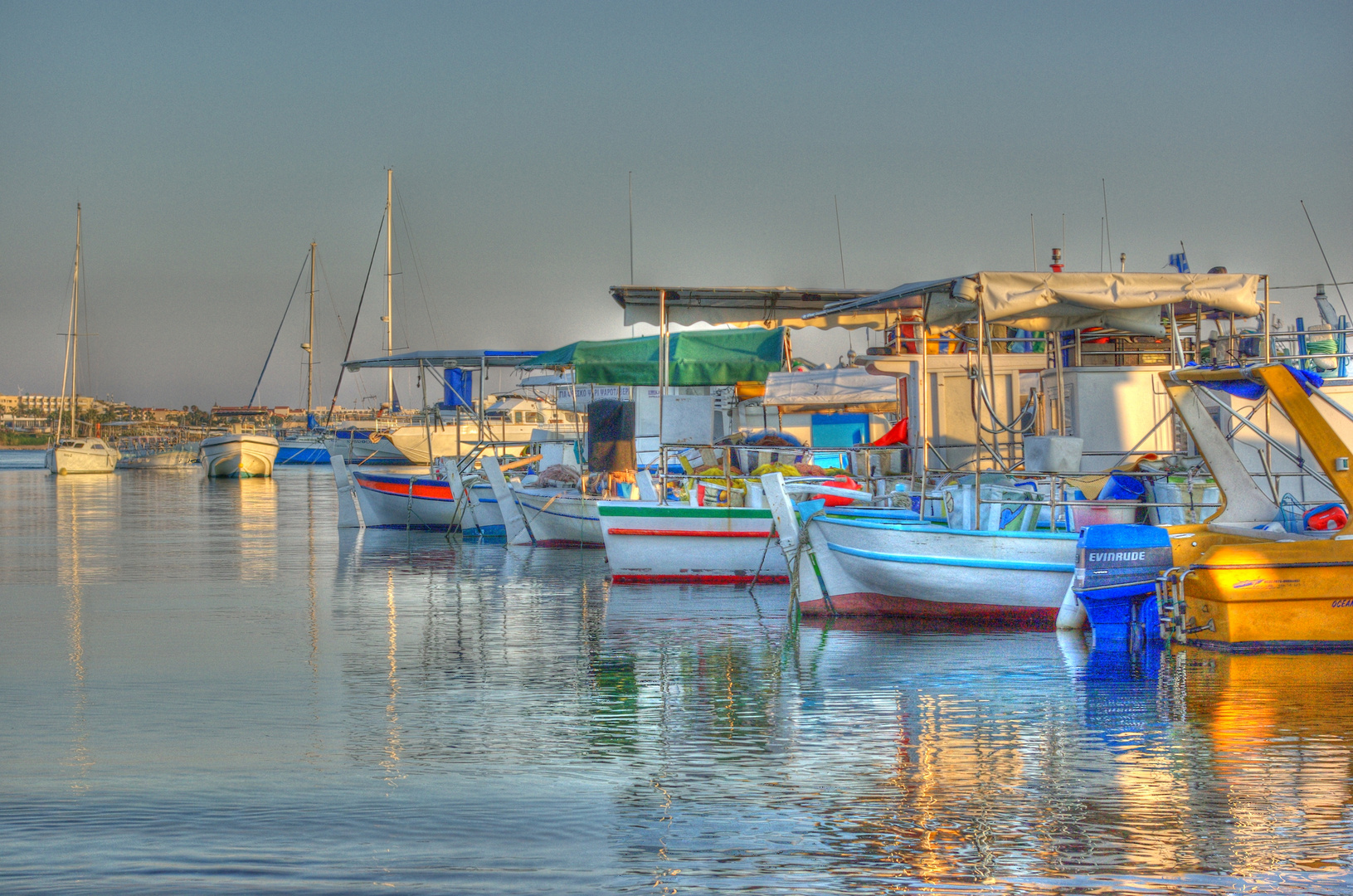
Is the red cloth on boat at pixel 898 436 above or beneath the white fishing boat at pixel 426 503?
above

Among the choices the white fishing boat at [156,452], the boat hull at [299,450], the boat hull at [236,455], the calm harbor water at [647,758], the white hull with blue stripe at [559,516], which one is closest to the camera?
the calm harbor water at [647,758]

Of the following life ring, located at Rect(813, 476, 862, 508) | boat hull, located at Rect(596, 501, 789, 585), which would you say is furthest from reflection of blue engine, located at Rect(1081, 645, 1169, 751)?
boat hull, located at Rect(596, 501, 789, 585)

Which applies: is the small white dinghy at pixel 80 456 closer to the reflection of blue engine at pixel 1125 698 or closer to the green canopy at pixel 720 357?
the green canopy at pixel 720 357

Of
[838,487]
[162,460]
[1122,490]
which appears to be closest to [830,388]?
[838,487]

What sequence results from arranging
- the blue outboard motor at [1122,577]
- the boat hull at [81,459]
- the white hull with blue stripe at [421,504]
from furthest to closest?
the boat hull at [81,459] → the white hull with blue stripe at [421,504] → the blue outboard motor at [1122,577]

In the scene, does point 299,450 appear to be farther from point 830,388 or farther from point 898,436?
point 898,436

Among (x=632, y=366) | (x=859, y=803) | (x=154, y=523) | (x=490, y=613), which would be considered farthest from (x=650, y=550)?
(x=154, y=523)

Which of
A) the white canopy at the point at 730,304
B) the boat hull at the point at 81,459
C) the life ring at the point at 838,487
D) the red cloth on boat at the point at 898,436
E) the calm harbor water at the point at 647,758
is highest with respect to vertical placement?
the white canopy at the point at 730,304

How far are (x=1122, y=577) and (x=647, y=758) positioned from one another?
5.94 meters

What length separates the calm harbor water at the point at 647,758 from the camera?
5992 millimetres

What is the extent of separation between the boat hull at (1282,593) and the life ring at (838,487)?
586cm

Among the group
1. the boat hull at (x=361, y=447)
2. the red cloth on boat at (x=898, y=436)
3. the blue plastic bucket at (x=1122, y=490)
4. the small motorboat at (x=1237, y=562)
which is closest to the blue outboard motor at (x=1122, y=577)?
the small motorboat at (x=1237, y=562)

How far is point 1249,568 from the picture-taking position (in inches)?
440

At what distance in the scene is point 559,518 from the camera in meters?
23.8
